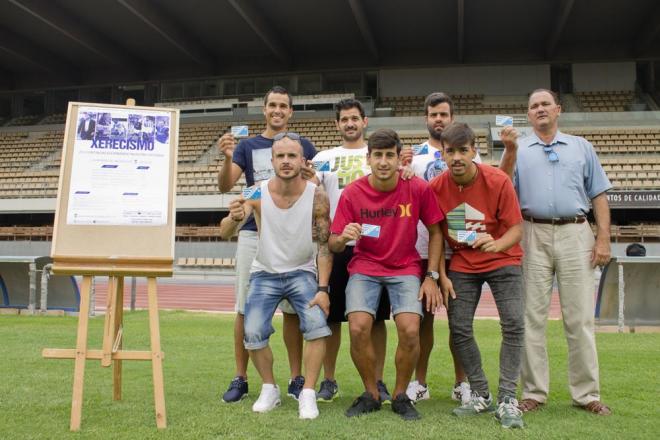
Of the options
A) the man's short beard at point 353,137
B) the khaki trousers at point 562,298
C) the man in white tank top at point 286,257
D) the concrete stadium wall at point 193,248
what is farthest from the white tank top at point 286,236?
the concrete stadium wall at point 193,248

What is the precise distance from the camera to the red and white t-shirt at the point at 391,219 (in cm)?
365

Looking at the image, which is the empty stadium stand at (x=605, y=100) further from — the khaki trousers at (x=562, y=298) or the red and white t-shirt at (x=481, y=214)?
the red and white t-shirt at (x=481, y=214)

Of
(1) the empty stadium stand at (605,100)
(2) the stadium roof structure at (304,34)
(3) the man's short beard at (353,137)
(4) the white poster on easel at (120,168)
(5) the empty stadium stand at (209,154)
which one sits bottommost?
(4) the white poster on easel at (120,168)

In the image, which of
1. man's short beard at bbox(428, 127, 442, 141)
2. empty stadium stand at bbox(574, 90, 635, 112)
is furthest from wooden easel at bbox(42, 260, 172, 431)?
empty stadium stand at bbox(574, 90, 635, 112)

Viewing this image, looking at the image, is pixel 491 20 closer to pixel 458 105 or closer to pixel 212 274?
pixel 458 105

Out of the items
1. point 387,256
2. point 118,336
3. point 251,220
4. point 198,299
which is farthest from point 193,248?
point 387,256

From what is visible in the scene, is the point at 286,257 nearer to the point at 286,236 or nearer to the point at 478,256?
the point at 286,236

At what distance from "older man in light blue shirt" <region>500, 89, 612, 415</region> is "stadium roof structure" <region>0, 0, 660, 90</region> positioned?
1948cm

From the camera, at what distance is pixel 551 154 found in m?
3.95

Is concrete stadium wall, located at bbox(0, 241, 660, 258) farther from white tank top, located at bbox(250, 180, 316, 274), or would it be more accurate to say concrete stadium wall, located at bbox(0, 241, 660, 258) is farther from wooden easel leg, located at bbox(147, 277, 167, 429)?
wooden easel leg, located at bbox(147, 277, 167, 429)

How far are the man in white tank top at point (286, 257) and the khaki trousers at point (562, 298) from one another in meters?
1.40

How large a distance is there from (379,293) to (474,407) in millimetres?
903

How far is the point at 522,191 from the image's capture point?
4.01 metres

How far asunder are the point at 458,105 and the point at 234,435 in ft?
84.4
